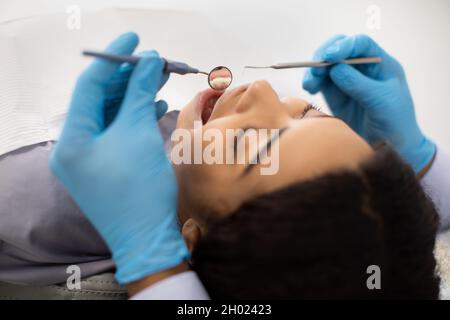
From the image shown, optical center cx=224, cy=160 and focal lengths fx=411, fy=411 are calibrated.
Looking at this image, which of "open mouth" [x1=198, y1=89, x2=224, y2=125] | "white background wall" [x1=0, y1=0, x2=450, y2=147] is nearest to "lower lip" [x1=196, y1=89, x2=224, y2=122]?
"open mouth" [x1=198, y1=89, x2=224, y2=125]

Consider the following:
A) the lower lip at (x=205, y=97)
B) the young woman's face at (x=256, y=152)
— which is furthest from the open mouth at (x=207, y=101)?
the young woman's face at (x=256, y=152)

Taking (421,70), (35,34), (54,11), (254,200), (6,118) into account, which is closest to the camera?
(254,200)

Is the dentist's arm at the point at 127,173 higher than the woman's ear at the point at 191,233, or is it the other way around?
the dentist's arm at the point at 127,173

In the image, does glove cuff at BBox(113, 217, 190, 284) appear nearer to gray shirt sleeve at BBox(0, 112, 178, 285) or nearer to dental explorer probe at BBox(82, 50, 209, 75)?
gray shirt sleeve at BBox(0, 112, 178, 285)

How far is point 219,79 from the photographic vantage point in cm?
105

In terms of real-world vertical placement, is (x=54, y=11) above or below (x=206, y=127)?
above

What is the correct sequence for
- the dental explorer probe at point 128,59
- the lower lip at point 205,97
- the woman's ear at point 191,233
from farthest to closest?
the lower lip at point 205,97 → the woman's ear at point 191,233 → the dental explorer probe at point 128,59

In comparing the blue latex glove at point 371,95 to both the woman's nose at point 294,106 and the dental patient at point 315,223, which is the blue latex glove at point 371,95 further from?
the dental patient at point 315,223

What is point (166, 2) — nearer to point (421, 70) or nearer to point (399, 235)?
point (421, 70)

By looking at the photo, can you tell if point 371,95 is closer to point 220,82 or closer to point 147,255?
point 220,82

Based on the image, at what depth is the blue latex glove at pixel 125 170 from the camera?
0.71 metres

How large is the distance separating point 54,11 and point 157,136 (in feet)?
3.62

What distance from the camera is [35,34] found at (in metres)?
1.36
